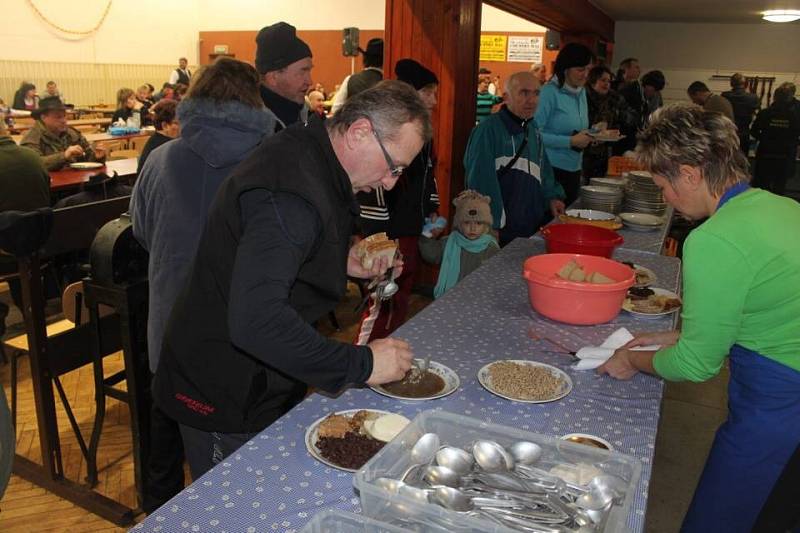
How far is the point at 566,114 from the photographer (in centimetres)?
455

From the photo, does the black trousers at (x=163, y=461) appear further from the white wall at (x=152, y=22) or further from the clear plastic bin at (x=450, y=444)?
the white wall at (x=152, y=22)

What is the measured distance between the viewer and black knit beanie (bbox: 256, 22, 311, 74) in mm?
A: 2977

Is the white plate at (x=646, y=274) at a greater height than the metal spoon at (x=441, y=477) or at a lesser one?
lesser

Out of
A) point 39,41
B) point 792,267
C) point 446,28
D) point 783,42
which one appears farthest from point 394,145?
point 39,41

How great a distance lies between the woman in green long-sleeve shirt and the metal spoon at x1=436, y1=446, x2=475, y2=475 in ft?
2.20

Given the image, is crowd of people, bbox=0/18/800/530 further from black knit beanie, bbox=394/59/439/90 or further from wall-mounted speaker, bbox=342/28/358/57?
wall-mounted speaker, bbox=342/28/358/57

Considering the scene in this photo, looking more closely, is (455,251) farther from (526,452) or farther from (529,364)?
(526,452)

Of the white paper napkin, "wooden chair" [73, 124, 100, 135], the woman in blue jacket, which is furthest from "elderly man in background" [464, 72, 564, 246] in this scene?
"wooden chair" [73, 124, 100, 135]

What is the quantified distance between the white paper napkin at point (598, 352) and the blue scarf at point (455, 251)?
1727 mm

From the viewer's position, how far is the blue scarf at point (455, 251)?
351 cm

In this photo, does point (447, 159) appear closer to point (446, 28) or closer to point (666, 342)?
point (446, 28)

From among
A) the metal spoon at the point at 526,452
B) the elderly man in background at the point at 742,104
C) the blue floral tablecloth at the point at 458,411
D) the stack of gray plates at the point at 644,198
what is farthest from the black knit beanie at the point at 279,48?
the elderly man in background at the point at 742,104

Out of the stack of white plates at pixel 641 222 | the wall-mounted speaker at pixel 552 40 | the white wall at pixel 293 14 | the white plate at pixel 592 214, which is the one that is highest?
the white wall at pixel 293 14

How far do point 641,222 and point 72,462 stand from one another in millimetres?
2923
